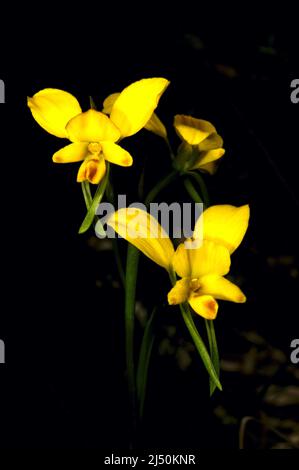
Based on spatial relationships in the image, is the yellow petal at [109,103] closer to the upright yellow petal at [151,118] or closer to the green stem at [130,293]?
the upright yellow petal at [151,118]

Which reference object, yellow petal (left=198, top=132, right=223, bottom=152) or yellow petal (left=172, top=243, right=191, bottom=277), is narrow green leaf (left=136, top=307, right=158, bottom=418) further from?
yellow petal (left=198, top=132, right=223, bottom=152)

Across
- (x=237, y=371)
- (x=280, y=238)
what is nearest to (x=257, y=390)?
(x=237, y=371)

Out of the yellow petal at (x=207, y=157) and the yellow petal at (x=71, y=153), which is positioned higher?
the yellow petal at (x=207, y=157)

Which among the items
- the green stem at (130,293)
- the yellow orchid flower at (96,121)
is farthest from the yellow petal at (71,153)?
the green stem at (130,293)

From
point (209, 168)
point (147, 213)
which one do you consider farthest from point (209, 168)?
point (147, 213)

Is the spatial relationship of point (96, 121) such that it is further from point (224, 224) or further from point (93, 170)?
point (224, 224)

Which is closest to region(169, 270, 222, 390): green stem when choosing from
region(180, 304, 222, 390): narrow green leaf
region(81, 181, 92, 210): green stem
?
region(180, 304, 222, 390): narrow green leaf

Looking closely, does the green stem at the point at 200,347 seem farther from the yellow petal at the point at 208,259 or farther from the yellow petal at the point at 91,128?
the yellow petal at the point at 91,128

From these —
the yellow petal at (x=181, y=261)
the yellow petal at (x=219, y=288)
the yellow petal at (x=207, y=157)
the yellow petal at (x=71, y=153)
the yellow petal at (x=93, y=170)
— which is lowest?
the yellow petal at (x=219, y=288)
